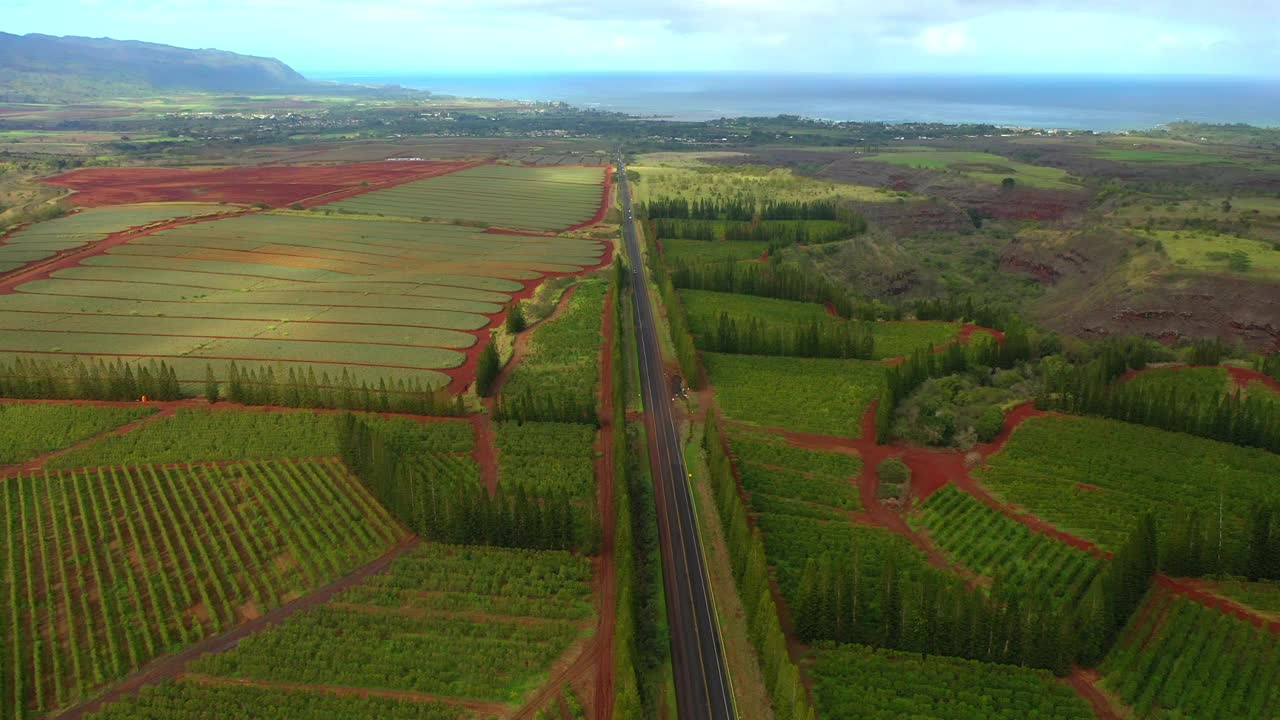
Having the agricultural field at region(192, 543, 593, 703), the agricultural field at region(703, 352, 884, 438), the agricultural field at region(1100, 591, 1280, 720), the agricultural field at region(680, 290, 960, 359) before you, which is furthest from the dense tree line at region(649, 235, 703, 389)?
the agricultural field at region(1100, 591, 1280, 720)

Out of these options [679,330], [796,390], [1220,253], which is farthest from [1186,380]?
[1220,253]

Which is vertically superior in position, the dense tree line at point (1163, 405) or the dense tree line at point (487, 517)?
the dense tree line at point (1163, 405)

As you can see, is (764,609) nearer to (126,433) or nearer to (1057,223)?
(126,433)

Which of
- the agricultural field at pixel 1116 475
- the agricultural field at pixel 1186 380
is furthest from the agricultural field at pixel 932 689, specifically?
the agricultural field at pixel 1186 380

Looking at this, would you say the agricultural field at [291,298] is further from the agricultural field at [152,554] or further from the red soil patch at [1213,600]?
the red soil patch at [1213,600]

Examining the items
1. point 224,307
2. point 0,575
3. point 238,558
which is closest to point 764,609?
point 238,558

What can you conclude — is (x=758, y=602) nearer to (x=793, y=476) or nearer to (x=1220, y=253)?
(x=793, y=476)

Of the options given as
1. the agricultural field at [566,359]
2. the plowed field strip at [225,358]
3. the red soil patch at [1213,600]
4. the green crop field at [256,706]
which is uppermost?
the agricultural field at [566,359]
